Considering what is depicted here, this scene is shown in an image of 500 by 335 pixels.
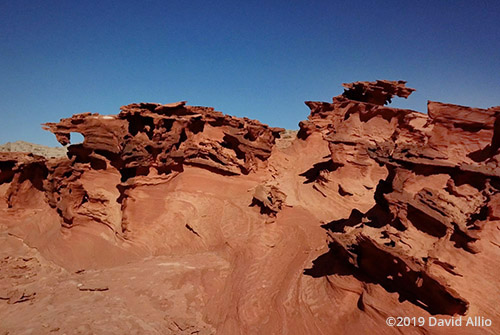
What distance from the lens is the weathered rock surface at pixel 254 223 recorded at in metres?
5.99

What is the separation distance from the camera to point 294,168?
1538cm

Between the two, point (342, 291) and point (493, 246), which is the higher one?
point (493, 246)

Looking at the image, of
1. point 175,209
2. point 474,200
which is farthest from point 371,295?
point 175,209

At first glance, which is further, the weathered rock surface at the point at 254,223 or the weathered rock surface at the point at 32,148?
the weathered rock surface at the point at 32,148

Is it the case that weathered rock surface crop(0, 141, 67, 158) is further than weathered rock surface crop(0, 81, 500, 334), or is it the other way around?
weathered rock surface crop(0, 141, 67, 158)

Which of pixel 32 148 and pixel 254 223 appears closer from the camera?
Result: pixel 254 223

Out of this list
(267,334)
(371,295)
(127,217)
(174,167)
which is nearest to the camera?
(371,295)

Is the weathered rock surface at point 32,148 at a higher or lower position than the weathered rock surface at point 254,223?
lower

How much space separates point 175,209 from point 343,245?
296 inches

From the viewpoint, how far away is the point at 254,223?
1070 centimetres

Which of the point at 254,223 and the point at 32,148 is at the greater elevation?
the point at 254,223

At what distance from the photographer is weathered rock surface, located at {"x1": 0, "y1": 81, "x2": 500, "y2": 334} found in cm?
599

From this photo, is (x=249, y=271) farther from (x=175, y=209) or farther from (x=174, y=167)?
(x=174, y=167)

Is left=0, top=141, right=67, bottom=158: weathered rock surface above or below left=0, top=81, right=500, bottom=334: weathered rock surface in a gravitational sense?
below
